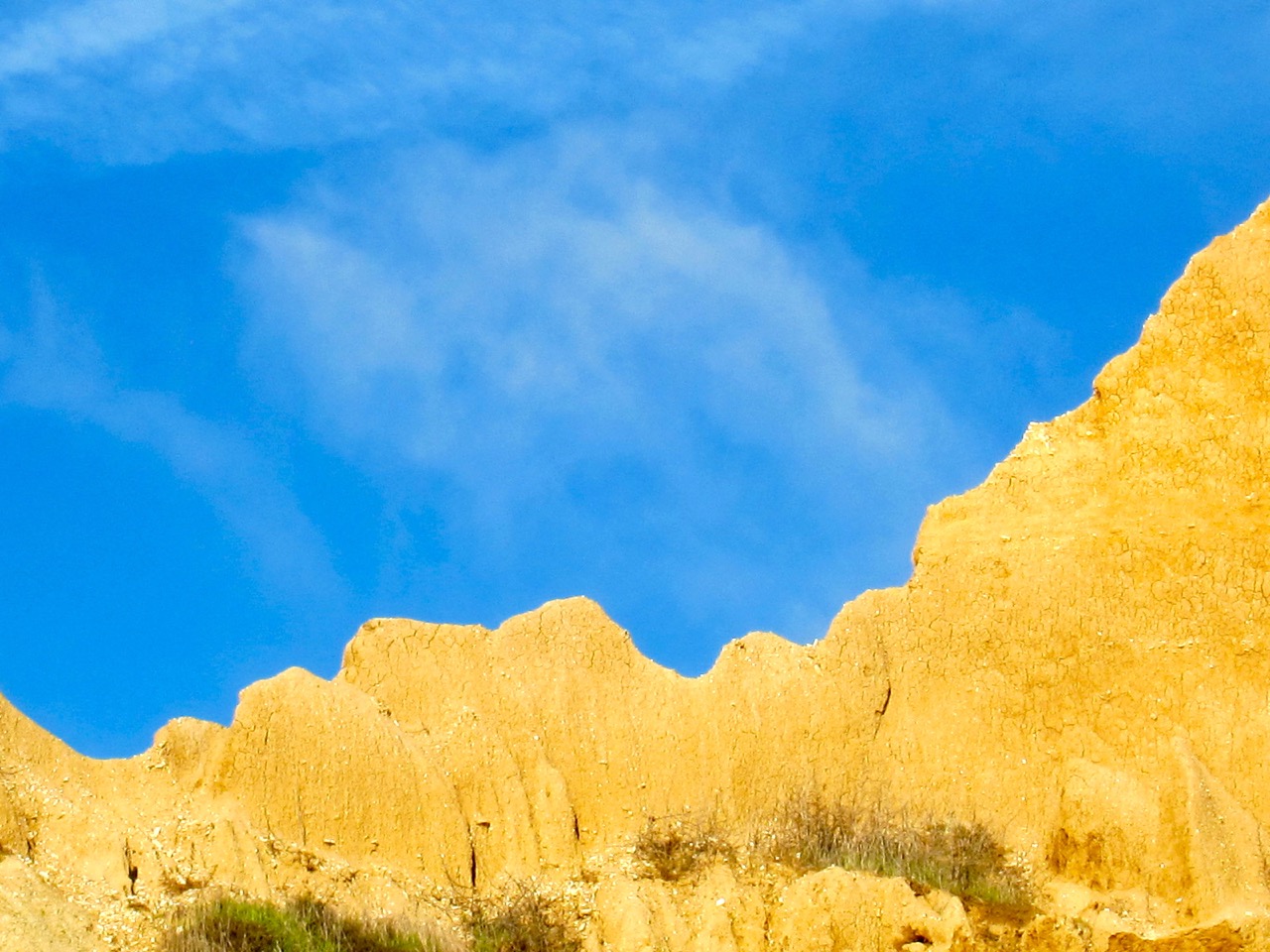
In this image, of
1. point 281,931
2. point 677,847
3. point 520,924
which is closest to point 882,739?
point 677,847

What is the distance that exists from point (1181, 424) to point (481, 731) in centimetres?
920

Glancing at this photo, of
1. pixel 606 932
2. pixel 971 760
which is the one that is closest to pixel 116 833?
pixel 606 932

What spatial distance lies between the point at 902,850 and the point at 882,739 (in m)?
2.02

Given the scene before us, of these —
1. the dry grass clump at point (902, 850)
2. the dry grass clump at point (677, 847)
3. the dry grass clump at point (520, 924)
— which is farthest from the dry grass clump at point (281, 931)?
the dry grass clump at point (902, 850)

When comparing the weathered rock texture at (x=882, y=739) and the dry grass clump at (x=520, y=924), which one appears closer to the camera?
the dry grass clump at (x=520, y=924)

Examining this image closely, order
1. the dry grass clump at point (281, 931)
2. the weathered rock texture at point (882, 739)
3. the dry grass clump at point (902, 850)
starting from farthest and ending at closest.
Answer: the dry grass clump at point (902, 850), the weathered rock texture at point (882, 739), the dry grass clump at point (281, 931)

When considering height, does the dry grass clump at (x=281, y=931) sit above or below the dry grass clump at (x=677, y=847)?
below

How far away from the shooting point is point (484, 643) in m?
26.3

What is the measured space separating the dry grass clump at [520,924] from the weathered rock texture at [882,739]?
30 centimetres

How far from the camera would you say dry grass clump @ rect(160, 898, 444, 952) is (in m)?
21.4

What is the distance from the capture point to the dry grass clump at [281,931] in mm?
21406

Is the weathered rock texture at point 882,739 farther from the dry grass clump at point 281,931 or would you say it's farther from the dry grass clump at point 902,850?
the dry grass clump at point 281,931

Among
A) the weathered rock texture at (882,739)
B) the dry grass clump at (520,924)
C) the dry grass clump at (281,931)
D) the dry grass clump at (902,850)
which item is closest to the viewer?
the dry grass clump at (281,931)

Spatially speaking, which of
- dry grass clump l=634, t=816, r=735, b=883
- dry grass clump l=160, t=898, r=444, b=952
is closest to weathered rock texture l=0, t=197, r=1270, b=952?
dry grass clump l=634, t=816, r=735, b=883
